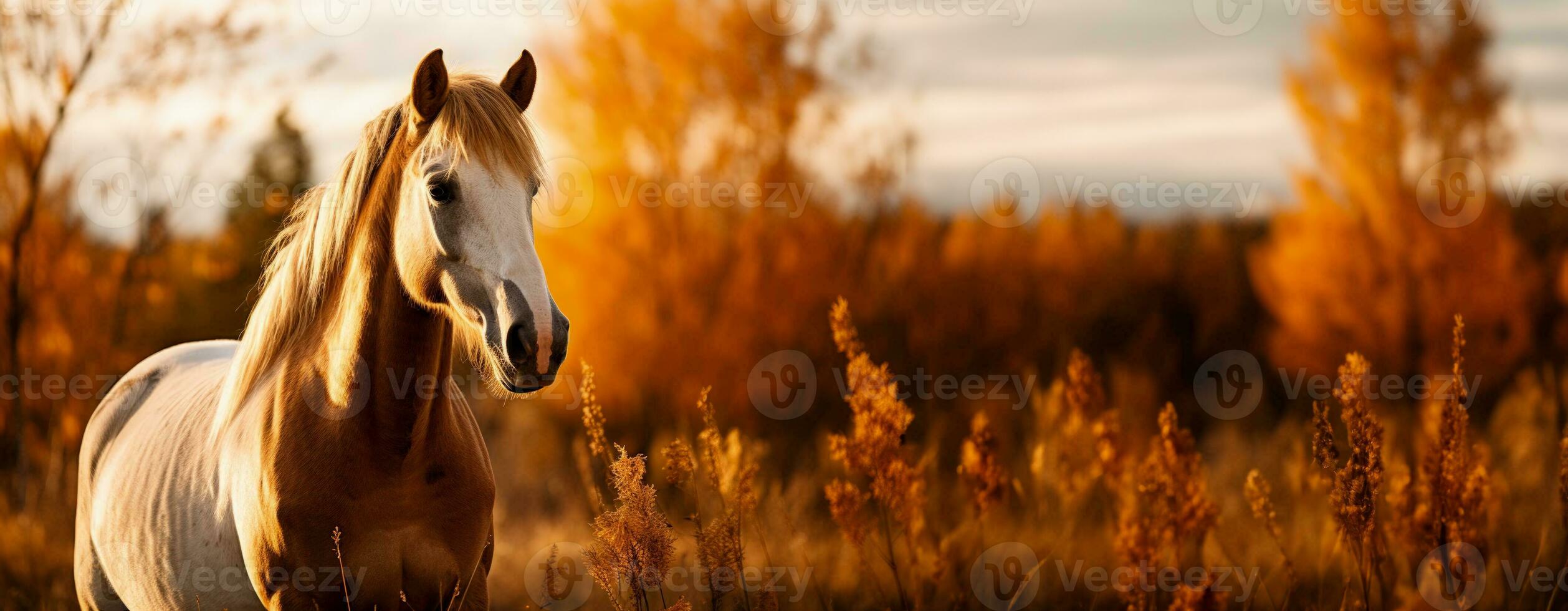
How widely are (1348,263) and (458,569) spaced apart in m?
11.9

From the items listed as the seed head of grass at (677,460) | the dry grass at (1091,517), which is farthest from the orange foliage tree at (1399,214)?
the seed head of grass at (677,460)

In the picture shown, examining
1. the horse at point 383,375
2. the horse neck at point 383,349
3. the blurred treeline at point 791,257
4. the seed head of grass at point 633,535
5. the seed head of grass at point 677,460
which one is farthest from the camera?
the blurred treeline at point 791,257

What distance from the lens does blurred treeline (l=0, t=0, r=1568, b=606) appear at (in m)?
10.3

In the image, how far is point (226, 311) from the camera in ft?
35.7

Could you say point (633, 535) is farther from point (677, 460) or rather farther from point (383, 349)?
point (383, 349)

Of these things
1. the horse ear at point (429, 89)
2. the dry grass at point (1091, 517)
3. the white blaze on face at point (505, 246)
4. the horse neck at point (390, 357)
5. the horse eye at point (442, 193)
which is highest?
the horse ear at point (429, 89)

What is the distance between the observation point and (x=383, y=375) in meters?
2.43

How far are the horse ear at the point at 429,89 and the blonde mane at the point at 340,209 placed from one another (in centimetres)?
2

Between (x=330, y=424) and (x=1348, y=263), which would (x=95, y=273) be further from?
(x=1348, y=263)

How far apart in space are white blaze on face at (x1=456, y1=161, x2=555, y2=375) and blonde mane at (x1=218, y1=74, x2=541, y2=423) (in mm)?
52

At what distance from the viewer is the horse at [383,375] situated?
221cm

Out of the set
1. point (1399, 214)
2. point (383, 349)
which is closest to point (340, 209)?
point (383, 349)

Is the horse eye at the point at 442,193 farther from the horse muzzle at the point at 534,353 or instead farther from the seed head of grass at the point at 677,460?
the seed head of grass at the point at 677,460

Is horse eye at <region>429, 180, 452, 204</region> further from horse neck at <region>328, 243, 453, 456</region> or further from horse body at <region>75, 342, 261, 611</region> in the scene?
horse body at <region>75, 342, 261, 611</region>
